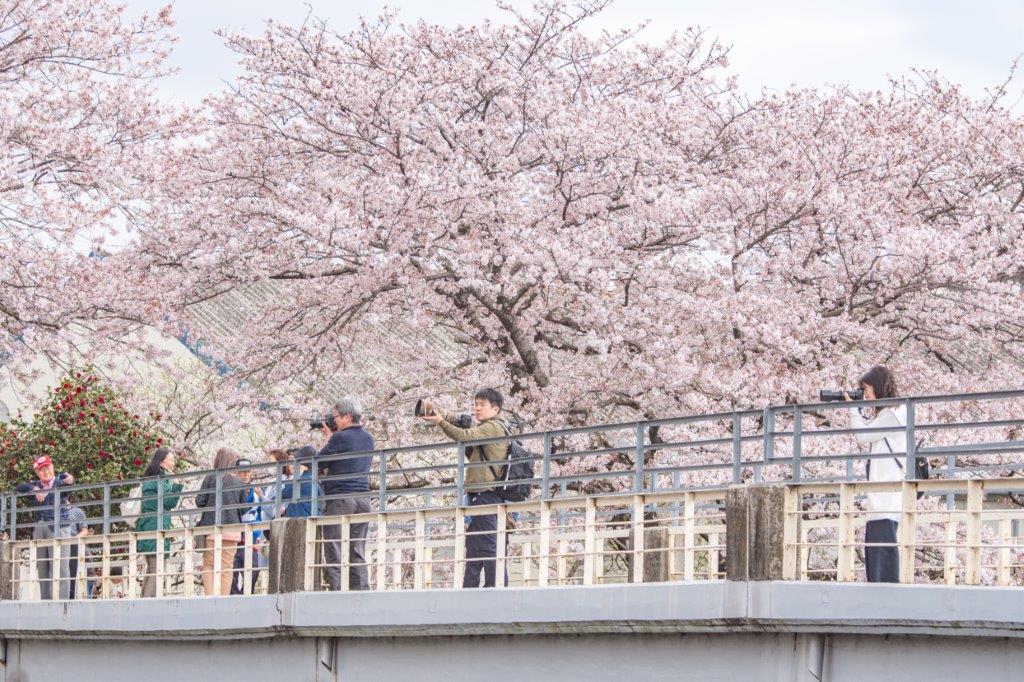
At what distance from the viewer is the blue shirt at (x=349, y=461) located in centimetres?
1474

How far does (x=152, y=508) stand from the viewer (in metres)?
17.9

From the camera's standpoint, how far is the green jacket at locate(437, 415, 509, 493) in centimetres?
1391

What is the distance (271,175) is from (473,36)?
2.87m

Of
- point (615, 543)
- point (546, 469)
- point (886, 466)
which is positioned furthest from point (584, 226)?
point (886, 466)

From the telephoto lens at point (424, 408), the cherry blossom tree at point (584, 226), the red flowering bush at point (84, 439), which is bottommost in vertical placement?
the telephoto lens at point (424, 408)

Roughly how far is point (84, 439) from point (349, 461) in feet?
29.5

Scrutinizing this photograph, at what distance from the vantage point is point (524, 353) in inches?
827

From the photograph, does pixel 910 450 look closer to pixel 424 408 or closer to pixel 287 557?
pixel 424 408

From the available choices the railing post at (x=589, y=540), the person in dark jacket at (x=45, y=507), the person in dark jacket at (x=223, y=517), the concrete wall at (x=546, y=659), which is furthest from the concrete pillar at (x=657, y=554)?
the person in dark jacket at (x=45, y=507)

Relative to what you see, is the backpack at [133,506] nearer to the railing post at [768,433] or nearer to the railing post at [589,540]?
the railing post at [589,540]

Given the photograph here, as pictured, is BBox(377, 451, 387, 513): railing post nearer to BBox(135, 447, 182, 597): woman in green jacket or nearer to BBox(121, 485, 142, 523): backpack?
BBox(135, 447, 182, 597): woman in green jacket

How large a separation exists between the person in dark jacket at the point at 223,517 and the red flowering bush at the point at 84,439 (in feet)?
19.8

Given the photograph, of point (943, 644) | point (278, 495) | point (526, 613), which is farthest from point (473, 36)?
point (943, 644)

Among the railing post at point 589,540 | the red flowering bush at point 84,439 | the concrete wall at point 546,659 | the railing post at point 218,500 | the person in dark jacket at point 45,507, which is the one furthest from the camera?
the red flowering bush at point 84,439
